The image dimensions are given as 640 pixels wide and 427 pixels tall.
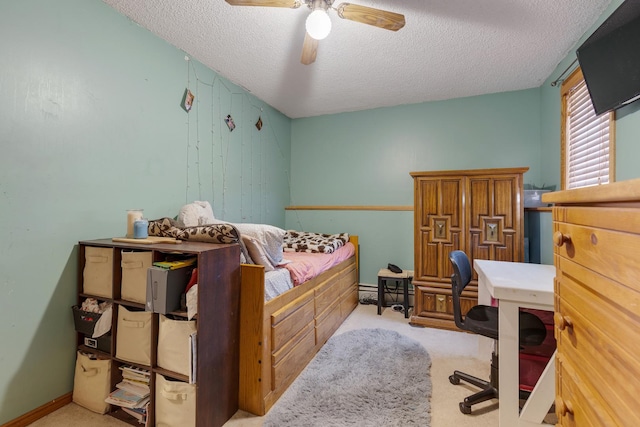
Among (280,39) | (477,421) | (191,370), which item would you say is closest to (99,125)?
(280,39)

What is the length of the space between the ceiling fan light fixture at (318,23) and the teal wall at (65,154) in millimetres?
1403

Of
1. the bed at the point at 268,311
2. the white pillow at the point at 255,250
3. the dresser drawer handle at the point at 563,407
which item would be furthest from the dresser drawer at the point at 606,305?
the white pillow at the point at 255,250

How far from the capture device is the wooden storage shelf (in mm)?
1477

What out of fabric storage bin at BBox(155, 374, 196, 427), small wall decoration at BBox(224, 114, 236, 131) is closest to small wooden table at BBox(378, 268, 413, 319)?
fabric storage bin at BBox(155, 374, 196, 427)

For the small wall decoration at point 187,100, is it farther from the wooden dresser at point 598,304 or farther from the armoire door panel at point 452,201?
the wooden dresser at point 598,304

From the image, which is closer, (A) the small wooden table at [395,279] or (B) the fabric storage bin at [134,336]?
(B) the fabric storage bin at [134,336]

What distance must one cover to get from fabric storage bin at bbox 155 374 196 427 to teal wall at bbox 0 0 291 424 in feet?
2.53

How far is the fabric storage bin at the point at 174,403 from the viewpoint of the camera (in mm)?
1461

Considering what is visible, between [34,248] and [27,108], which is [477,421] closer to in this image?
[34,248]

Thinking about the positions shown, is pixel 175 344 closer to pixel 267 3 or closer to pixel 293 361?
pixel 293 361

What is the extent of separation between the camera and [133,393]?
1648 mm

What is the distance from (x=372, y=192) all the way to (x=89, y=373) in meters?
3.35

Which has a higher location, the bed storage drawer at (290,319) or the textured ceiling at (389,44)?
the textured ceiling at (389,44)

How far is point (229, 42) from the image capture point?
7.90 feet
